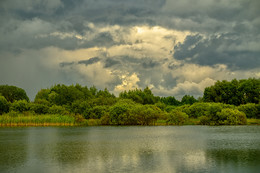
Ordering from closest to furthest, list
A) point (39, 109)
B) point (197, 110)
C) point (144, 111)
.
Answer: point (144, 111)
point (197, 110)
point (39, 109)

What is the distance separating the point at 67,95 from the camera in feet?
403

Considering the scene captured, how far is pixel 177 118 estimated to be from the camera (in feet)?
252

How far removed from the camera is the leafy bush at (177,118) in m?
76.3

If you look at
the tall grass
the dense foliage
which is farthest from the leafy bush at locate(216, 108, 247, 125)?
the tall grass

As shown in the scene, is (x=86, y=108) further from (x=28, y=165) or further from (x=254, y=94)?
(x=28, y=165)

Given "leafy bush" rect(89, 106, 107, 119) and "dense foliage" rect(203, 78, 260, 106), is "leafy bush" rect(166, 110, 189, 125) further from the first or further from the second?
"dense foliage" rect(203, 78, 260, 106)

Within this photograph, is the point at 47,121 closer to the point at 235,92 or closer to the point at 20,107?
the point at 20,107

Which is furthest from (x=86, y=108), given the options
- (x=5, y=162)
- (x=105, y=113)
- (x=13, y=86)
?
(x=5, y=162)

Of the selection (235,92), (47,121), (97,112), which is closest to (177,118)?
(97,112)

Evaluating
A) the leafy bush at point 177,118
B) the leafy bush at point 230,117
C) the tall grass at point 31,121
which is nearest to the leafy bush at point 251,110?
the leafy bush at point 230,117

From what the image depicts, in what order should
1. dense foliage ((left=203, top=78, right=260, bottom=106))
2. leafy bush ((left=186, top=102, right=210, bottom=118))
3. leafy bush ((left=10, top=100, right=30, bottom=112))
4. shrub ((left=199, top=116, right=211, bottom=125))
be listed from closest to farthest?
shrub ((left=199, top=116, right=211, bottom=125))
leafy bush ((left=186, top=102, right=210, bottom=118))
leafy bush ((left=10, top=100, right=30, bottom=112))
dense foliage ((left=203, top=78, right=260, bottom=106))

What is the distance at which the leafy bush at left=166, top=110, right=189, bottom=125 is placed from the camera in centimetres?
7631

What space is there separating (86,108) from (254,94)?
5456 centimetres

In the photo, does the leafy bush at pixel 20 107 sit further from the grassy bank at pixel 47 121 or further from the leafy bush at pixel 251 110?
the leafy bush at pixel 251 110
